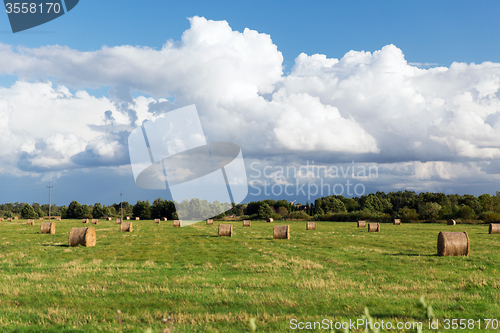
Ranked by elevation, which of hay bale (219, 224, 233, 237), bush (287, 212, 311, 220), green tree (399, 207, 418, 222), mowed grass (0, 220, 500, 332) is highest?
mowed grass (0, 220, 500, 332)

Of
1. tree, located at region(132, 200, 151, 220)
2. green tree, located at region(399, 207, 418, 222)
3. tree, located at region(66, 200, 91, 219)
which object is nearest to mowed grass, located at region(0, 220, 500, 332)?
green tree, located at region(399, 207, 418, 222)

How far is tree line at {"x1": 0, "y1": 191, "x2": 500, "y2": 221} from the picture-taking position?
80.6 meters

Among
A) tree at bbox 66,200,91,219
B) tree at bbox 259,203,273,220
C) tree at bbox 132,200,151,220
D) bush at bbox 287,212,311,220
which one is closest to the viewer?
bush at bbox 287,212,311,220

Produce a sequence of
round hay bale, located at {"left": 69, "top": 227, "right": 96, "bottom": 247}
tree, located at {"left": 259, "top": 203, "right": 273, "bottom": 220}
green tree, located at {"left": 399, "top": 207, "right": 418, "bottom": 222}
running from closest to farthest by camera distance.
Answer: round hay bale, located at {"left": 69, "top": 227, "right": 96, "bottom": 247}
green tree, located at {"left": 399, "top": 207, "right": 418, "bottom": 222}
tree, located at {"left": 259, "top": 203, "right": 273, "bottom": 220}

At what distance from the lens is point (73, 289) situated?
11398mm

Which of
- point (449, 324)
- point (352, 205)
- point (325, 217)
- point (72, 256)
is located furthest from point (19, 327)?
point (352, 205)

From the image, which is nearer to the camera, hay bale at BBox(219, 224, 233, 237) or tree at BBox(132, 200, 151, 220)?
hay bale at BBox(219, 224, 233, 237)

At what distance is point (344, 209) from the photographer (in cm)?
12325

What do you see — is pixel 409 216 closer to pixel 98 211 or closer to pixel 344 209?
pixel 344 209

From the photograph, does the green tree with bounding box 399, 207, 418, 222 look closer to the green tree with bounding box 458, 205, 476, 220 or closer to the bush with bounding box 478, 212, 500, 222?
the green tree with bounding box 458, 205, 476, 220

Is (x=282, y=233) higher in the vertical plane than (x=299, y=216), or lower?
higher

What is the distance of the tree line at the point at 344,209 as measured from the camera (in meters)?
80.6

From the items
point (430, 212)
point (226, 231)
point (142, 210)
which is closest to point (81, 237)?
point (226, 231)

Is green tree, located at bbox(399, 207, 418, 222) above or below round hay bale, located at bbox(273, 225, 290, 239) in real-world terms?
below
